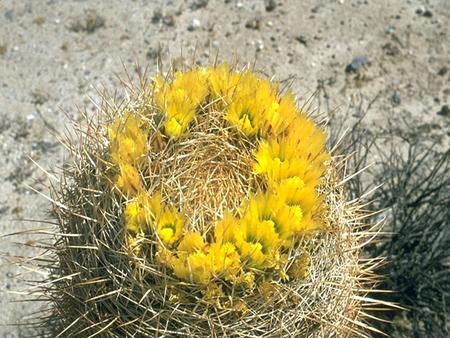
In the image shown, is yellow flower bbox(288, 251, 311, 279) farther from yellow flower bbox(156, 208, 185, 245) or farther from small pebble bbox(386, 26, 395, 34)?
small pebble bbox(386, 26, 395, 34)

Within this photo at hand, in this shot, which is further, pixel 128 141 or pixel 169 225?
pixel 128 141

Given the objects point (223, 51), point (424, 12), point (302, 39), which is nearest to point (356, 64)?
point (302, 39)

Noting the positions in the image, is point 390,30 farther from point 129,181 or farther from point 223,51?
point 129,181

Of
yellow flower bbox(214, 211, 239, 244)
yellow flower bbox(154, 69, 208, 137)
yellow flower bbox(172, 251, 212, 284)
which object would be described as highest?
yellow flower bbox(154, 69, 208, 137)

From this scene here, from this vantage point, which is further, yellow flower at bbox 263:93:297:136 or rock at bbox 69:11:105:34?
rock at bbox 69:11:105:34

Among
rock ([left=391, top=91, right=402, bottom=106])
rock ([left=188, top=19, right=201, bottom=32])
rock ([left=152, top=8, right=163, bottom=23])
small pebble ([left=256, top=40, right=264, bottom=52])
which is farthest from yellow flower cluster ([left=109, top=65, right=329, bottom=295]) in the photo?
rock ([left=152, top=8, right=163, bottom=23])

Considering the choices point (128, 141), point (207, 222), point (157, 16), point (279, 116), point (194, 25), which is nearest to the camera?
point (207, 222)

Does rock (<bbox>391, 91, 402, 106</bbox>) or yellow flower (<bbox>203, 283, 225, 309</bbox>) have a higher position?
yellow flower (<bbox>203, 283, 225, 309</bbox>)
